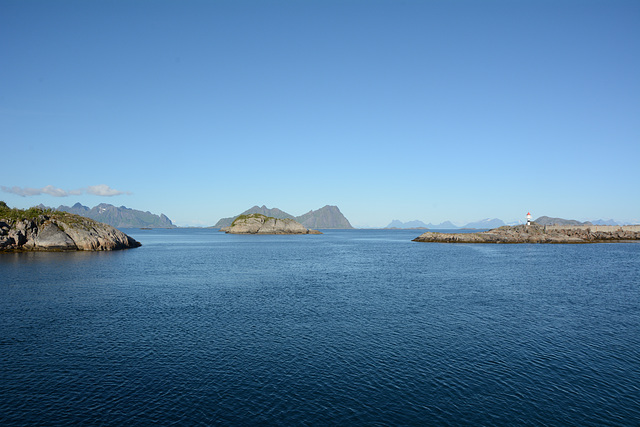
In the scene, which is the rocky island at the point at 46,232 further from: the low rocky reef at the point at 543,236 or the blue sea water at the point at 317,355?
the low rocky reef at the point at 543,236

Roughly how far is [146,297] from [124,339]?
1880 centimetres

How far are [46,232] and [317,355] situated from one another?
116100 millimetres

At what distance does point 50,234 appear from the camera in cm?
11194

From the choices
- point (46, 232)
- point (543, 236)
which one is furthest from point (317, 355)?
point (543, 236)

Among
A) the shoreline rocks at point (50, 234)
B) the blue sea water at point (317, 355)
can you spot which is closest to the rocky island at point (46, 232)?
the shoreline rocks at point (50, 234)

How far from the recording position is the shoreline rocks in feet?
358

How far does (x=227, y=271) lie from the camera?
7862 cm

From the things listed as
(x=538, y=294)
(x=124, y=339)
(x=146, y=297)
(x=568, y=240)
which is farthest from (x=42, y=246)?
(x=568, y=240)

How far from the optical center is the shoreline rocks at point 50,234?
4291 inches

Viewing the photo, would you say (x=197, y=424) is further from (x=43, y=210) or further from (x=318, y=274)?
(x=43, y=210)

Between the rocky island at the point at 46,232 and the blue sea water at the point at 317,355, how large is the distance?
213 feet

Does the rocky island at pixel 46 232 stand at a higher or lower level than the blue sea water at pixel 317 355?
higher

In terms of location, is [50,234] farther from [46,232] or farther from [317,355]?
[317,355]

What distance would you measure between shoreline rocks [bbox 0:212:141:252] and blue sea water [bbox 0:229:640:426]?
64963 mm
